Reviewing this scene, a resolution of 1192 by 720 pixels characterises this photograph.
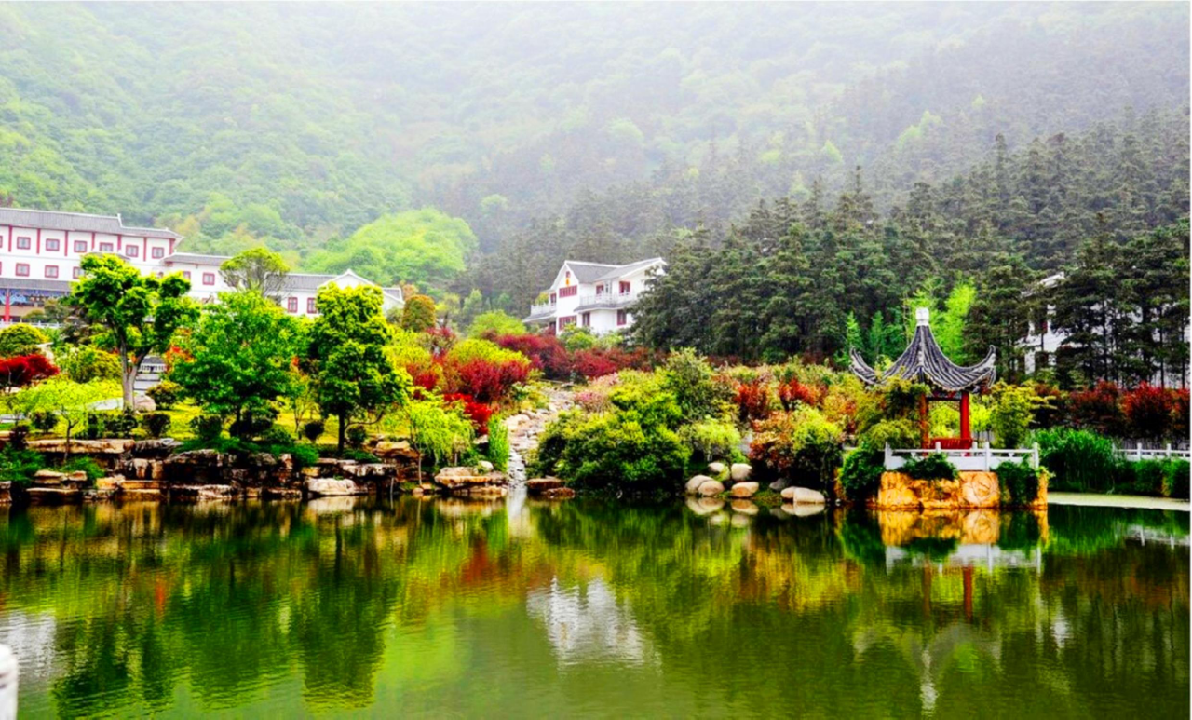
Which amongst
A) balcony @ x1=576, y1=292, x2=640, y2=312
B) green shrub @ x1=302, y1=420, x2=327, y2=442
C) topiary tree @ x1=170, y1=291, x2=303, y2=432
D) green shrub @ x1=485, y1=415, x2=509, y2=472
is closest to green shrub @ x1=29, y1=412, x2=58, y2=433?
topiary tree @ x1=170, y1=291, x2=303, y2=432

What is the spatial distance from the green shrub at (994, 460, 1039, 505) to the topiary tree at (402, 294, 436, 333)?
25165 mm

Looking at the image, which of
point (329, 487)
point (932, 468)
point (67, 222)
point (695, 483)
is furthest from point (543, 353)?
point (67, 222)

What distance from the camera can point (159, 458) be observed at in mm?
24203

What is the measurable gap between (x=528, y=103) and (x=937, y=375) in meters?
115

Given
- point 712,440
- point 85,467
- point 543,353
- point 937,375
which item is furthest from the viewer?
point 543,353

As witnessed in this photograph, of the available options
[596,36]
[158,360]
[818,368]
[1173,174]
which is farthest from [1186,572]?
[596,36]

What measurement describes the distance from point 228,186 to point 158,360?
2101 inches

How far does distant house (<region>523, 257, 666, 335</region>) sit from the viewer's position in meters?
52.3

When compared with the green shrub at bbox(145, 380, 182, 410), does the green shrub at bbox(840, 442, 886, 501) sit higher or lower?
lower

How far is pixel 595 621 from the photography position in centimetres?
1066

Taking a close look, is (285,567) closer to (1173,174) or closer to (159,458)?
(159,458)

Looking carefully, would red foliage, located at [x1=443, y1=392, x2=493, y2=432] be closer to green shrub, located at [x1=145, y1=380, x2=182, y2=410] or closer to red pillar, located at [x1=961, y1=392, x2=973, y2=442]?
green shrub, located at [x1=145, y1=380, x2=182, y2=410]

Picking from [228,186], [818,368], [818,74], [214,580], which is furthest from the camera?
[818,74]

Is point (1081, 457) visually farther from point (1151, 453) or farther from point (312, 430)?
point (312, 430)
